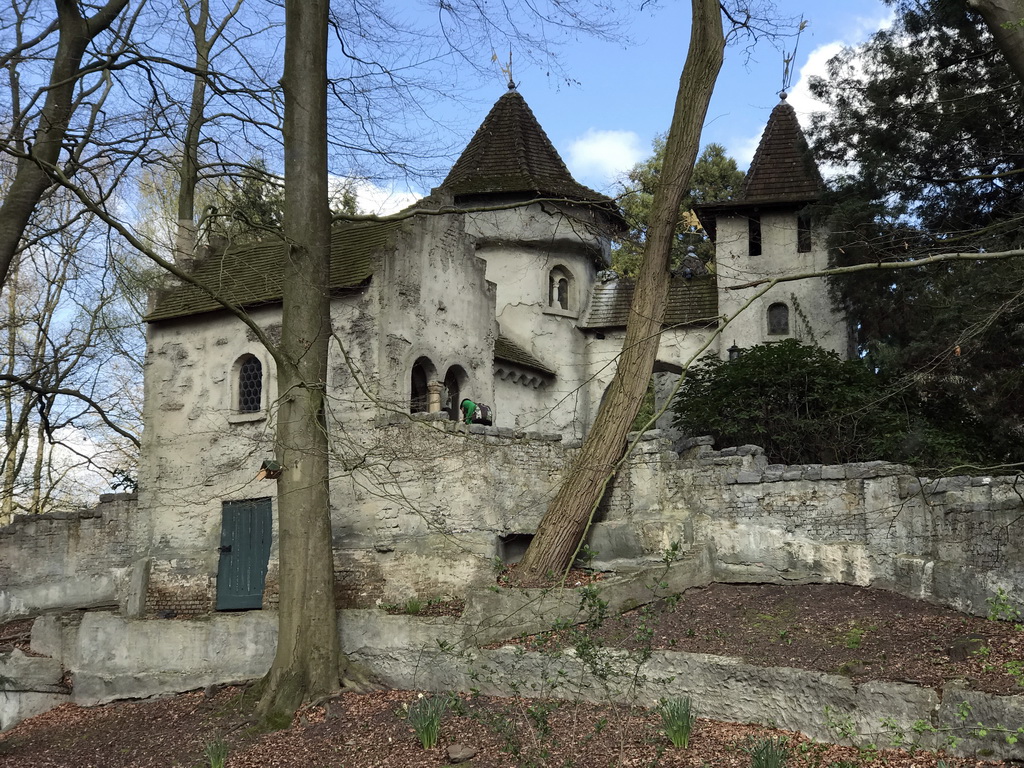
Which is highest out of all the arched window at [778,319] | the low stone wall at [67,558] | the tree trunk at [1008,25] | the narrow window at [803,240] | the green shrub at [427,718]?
the narrow window at [803,240]

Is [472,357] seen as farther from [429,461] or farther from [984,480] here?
[984,480]

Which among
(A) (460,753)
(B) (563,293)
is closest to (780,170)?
(B) (563,293)

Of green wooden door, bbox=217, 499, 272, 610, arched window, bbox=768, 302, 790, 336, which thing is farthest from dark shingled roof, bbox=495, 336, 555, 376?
green wooden door, bbox=217, 499, 272, 610

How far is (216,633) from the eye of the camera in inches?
477

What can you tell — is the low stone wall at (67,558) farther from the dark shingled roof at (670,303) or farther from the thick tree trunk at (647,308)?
the dark shingled roof at (670,303)

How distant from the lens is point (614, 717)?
9.02 m

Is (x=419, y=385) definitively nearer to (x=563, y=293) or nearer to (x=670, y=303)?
(x=563, y=293)

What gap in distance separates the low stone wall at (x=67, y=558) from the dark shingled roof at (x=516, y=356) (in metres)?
7.94

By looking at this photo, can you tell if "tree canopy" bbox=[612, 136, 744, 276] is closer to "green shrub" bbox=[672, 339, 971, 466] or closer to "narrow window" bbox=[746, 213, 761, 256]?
"narrow window" bbox=[746, 213, 761, 256]

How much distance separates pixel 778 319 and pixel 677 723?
56.2ft

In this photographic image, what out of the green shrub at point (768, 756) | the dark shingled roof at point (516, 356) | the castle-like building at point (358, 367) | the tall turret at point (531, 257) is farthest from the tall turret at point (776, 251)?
the green shrub at point (768, 756)

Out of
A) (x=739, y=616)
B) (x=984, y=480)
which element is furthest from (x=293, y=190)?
(x=984, y=480)

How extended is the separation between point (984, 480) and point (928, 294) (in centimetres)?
605

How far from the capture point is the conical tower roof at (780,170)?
23188 millimetres
